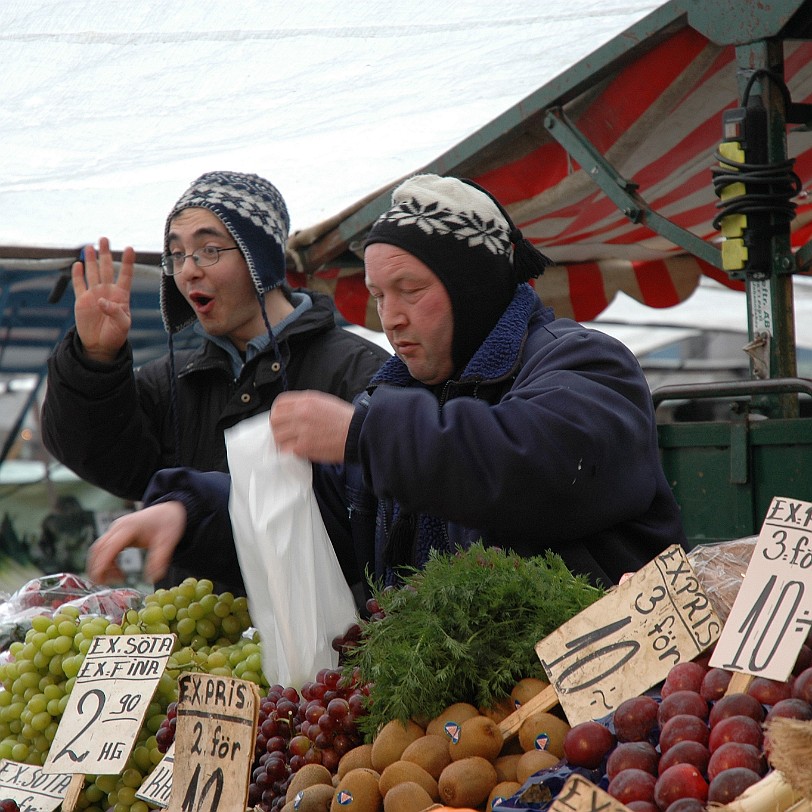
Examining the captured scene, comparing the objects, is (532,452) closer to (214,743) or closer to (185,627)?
(214,743)

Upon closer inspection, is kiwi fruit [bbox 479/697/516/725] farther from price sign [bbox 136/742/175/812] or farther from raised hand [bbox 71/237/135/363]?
raised hand [bbox 71/237/135/363]

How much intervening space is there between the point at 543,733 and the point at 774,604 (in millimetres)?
301

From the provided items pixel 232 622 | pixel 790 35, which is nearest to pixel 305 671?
pixel 232 622

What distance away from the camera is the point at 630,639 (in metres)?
1.29

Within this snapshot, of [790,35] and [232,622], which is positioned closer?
[232,622]

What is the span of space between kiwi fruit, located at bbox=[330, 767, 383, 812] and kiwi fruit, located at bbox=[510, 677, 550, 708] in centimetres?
20

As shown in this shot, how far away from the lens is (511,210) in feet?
13.8

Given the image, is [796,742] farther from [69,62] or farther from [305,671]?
[69,62]

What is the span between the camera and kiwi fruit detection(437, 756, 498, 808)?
1.18 meters

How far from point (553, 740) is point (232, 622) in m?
0.84

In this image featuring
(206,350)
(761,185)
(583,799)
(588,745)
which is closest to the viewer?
(583,799)

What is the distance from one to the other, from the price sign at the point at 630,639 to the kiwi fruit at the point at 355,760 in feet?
0.81

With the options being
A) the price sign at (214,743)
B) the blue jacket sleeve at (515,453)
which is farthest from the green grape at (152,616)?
the blue jacket sleeve at (515,453)

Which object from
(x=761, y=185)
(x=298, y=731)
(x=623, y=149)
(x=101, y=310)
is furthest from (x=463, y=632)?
(x=623, y=149)
